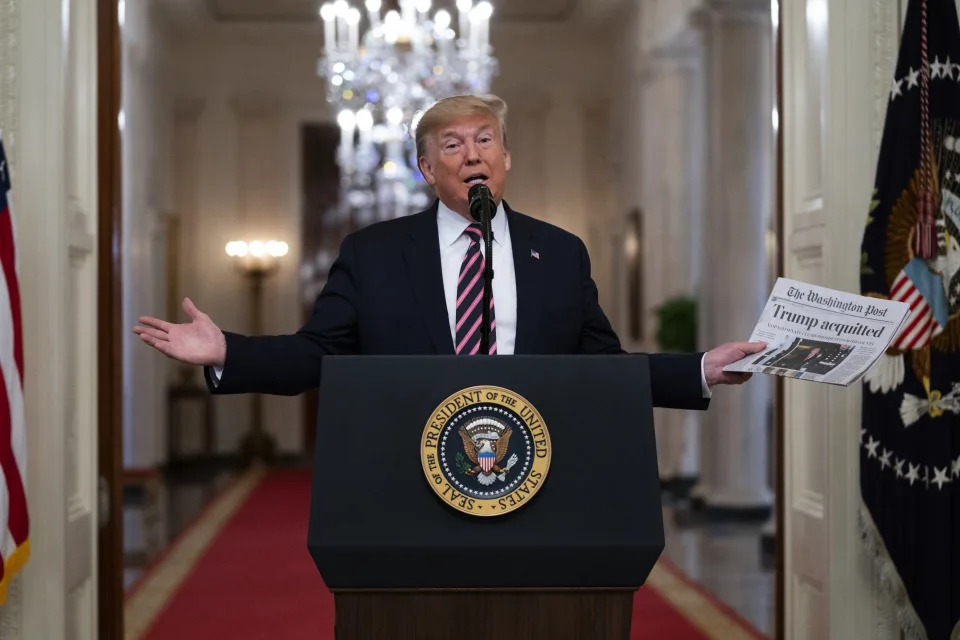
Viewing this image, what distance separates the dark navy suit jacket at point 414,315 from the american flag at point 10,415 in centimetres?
108

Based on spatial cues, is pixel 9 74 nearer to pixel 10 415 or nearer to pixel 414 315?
pixel 10 415

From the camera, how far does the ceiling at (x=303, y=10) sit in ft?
42.5

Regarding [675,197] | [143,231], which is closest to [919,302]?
[675,197]

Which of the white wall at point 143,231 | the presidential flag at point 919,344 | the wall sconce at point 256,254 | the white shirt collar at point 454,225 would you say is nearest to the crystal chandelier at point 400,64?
the white wall at point 143,231

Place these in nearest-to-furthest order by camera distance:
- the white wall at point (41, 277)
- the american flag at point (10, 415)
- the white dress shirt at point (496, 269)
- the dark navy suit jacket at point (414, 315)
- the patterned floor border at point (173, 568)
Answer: the dark navy suit jacket at point (414, 315) < the white dress shirt at point (496, 269) < the american flag at point (10, 415) < the white wall at point (41, 277) < the patterned floor border at point (173, 568)

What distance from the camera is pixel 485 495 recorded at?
1904 millimetres

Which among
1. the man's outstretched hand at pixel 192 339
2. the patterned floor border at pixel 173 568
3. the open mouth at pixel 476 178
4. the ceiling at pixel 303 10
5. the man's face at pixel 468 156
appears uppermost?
the ceiling at pixel 303 10

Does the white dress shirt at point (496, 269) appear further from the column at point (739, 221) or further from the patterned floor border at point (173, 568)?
the column at point (739, 221)

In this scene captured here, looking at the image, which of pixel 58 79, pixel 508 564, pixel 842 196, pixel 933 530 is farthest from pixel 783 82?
pixel 508 564

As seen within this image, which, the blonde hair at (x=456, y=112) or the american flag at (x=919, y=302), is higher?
the blonde hair at (x=456, y=112)

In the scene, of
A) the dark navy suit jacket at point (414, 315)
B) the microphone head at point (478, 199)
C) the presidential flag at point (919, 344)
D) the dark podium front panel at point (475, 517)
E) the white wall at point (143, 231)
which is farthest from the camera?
the white wall at point (143, 231)

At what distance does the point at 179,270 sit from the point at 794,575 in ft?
36.0

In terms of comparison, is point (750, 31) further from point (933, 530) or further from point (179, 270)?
point (179, 270)

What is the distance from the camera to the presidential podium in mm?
1897
